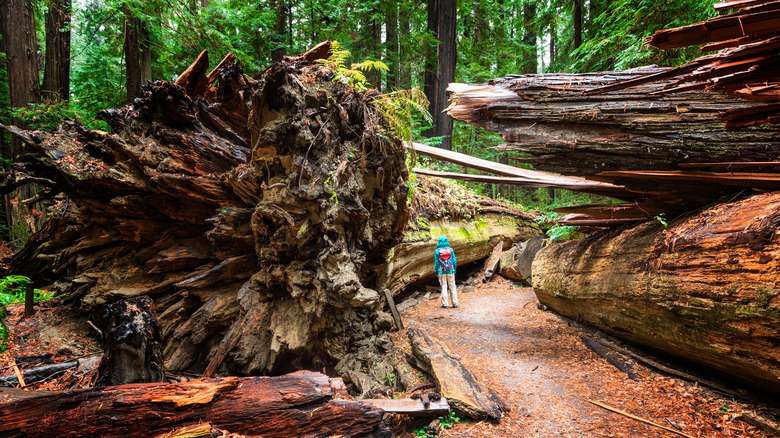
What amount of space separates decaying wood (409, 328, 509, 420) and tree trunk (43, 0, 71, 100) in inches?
505

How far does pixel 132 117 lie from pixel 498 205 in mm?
10682

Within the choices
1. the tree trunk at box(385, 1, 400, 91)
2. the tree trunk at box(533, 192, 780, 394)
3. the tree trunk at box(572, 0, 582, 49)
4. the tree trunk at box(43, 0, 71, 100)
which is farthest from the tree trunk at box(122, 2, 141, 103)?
the tree trunk at box(572, 0, 582, 49)

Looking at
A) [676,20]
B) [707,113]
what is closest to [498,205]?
[676,20]

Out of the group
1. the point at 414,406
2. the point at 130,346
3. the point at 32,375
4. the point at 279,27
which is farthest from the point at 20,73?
the point at 414,406

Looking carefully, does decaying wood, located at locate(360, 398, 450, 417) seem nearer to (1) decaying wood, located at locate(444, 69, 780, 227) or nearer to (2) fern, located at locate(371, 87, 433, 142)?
(1) decaying wood, located at locate(444, 69, 780, 227)

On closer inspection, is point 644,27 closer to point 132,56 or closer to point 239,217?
point 239,217

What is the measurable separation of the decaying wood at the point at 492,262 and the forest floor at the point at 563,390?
332cm

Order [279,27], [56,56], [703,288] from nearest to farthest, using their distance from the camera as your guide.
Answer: [703,288], [56,56], [279,27]

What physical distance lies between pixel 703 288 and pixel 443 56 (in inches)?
382

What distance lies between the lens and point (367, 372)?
4582 millimetres

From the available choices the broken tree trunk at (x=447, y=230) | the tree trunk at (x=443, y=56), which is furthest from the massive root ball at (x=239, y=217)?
the tree trunk at (x=443, y=56)

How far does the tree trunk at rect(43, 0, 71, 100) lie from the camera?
9.45 m

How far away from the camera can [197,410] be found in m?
2.60

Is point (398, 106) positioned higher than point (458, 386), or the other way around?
point (398, 106)
